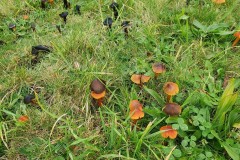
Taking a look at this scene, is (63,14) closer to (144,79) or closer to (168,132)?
(144,79)

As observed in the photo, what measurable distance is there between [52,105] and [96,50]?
2.71 ft

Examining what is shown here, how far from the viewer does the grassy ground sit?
2.49 metres

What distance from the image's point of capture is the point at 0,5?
3.88 meters

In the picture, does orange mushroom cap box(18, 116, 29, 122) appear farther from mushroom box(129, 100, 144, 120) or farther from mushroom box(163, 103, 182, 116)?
mushroom box(163, 103, 182, 116)

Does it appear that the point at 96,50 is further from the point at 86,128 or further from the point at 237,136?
the point at 237,136

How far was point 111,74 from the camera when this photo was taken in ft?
9.76

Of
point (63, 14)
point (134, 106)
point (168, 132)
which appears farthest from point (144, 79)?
point (63, 14)

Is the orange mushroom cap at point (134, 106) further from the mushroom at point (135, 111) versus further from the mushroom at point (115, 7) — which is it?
the mushroom at point (115, 7)

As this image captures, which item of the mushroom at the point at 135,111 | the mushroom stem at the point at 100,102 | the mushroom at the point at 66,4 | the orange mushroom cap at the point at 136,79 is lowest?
the mushroom stem at the point at 100,102

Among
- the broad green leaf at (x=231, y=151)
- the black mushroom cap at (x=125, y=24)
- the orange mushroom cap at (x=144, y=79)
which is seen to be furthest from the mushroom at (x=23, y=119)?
the broad green leaf at (x=231, y=151)

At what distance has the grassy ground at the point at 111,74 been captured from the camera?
2488 millimetres

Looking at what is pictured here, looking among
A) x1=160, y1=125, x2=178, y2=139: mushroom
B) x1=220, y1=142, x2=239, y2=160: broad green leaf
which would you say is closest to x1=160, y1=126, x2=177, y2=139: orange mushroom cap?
x1=160, y1=125, x2=178, y2=139: mushroom

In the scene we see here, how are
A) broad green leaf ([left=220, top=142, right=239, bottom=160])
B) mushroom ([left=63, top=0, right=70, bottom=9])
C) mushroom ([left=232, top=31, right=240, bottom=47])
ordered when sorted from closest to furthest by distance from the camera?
broad green leaf ([left=220, top=142, right=239, bottom=160])
mushroom ([left=232, top=31, right=240, bottom=47])
mushroom ([left=63, top=0, right=70, bottom=9])

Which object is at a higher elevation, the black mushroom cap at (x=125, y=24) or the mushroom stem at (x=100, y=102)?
the black mushroom cap at (x=125, y=24)
